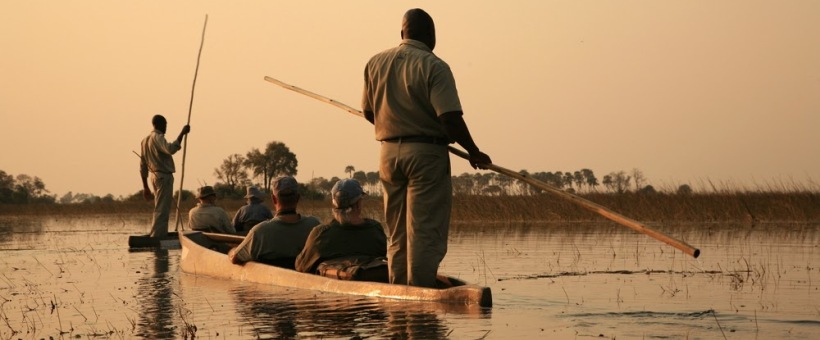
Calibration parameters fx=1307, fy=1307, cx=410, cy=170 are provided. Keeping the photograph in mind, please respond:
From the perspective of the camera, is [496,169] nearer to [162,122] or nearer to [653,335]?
[653,335]

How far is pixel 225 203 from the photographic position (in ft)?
162

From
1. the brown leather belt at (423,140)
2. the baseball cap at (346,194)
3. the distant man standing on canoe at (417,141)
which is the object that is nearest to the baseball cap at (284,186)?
the baseball cap at (346,194)

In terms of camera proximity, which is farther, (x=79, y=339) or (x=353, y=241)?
(x=353, y=241)

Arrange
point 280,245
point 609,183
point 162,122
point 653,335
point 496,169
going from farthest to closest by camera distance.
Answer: point 609,183 → point 162,122 → point 280,245 → point 496,169 → point 653,335

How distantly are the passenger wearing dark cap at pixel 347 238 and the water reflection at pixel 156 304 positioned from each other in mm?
1329

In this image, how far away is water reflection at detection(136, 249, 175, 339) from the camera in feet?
28.5

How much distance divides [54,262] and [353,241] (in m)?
6.71

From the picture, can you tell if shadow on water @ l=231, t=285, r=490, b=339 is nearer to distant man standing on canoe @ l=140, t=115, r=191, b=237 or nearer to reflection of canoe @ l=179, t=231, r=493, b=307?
reflection of canoe @ l=179, t=231, r=493, b=307

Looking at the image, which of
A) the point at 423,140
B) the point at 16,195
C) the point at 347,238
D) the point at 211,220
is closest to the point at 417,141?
the point at 423,140

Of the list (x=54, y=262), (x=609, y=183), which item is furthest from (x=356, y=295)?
(x=609, y=183)

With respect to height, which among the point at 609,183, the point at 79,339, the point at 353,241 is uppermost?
the point at 609,183

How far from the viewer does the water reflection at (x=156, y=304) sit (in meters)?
8.70

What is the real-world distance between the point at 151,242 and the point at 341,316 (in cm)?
1140

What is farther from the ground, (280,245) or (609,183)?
(609,183)
